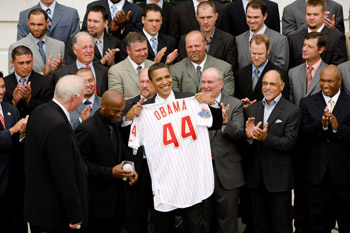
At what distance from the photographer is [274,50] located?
8.41 m

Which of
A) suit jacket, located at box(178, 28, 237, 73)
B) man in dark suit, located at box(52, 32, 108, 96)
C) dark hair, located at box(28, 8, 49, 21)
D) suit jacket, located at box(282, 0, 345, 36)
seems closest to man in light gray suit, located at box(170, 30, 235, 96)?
suit jacket, located at box(178, 28, 237, 73)

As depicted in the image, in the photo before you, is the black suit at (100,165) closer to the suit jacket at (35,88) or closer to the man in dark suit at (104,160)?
the man in dark suit at (104,160)

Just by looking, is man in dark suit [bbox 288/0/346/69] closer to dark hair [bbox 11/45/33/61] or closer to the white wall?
dark hair [bbox 11/45/33/61]

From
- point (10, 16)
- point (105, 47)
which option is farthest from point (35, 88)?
point (10, 16)

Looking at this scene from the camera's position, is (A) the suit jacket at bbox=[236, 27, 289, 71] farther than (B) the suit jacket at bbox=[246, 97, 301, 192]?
Yes

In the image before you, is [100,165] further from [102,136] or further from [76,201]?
[76,201]

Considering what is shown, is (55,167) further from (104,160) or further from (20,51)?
(20,51)

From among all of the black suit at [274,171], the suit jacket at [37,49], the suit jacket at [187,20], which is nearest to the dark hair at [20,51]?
the suit jacket at [37,49]

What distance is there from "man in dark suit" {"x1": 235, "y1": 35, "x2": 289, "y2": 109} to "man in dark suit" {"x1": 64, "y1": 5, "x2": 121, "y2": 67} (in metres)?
1.90

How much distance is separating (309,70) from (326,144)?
118 cm

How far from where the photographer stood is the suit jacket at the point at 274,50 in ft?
27.5

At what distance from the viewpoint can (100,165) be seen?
22.2ft

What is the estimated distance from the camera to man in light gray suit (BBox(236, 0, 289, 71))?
8.39m

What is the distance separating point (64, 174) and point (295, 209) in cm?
377
